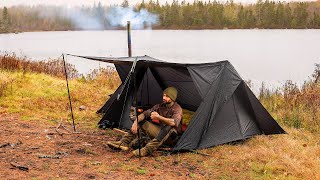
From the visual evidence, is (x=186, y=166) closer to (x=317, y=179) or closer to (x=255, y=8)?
(x=317, y=179)

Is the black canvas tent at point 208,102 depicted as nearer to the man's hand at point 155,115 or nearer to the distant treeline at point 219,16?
the man's hand at point 155,115

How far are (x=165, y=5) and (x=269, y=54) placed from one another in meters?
32.4

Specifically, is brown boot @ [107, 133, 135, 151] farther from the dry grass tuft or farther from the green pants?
the dry grass tuft

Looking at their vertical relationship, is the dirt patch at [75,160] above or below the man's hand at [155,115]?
below

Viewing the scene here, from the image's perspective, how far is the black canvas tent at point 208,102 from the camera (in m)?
7.57

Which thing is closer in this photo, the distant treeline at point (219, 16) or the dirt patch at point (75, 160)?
the dirt patch at point (75, 160)

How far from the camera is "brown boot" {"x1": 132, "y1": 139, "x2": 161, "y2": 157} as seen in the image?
278 inches

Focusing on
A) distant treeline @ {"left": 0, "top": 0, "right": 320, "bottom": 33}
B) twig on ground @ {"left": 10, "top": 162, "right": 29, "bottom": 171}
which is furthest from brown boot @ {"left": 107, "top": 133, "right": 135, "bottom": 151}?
distant treeline @ {"left": 0, "top": 0, "right": 320, "bottom": 33}

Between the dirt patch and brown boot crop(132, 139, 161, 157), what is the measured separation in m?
0.09

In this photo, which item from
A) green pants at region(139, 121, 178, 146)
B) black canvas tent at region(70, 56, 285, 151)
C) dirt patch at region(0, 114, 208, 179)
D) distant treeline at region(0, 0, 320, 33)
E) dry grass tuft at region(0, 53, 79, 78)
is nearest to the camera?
dirt patch at region(0, 114, 208, 179)

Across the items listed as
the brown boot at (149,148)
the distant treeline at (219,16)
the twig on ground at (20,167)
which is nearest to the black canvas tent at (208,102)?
the brown boot at (149,148)

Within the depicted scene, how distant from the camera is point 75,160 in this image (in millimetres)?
6832

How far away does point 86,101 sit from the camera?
12258mm

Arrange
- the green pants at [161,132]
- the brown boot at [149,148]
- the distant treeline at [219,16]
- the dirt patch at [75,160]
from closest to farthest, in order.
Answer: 1. the dirt patch at [75,160]
2. the brown boot at [149,148]
3. the green pants at [161,132]
4. the distant treeline at [219,16]
